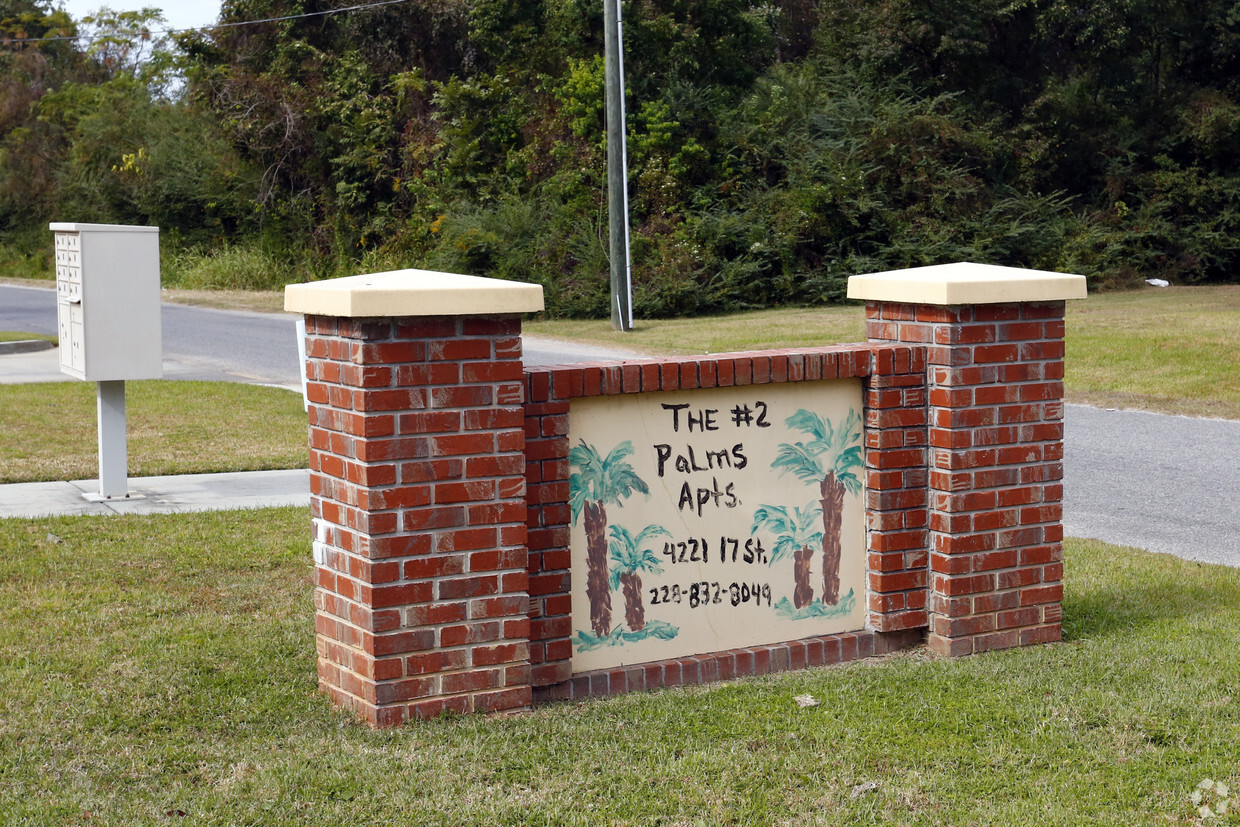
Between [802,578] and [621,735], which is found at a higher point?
[802,578]

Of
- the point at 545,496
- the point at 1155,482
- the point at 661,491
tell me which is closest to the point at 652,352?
the point at 1155,482

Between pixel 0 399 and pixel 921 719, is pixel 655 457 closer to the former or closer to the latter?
pixel 921 719

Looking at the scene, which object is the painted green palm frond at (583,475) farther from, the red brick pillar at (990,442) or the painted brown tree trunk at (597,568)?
the red brick pillar at (990,442)

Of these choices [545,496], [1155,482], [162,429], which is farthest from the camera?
[162,429]

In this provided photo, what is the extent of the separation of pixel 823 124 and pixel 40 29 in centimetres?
3689

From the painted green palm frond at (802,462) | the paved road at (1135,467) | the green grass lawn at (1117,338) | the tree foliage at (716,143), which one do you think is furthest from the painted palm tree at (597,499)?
the tree foliage at (716,143)

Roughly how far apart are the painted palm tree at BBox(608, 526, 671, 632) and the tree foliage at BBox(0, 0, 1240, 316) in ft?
61.8

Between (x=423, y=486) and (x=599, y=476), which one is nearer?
(x=423, y=486)

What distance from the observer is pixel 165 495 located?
26.9 feet

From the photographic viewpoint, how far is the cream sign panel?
181 inches

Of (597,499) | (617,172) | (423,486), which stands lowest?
(597,499)

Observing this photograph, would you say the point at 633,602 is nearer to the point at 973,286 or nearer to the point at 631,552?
the point at 631,552

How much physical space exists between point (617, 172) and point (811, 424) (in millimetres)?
16057

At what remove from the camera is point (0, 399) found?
12359 millimetres
